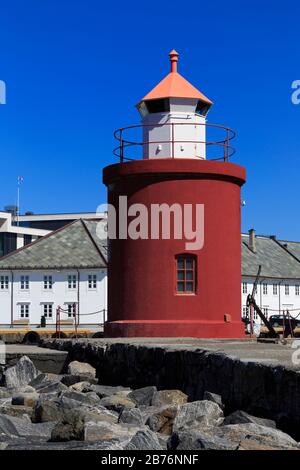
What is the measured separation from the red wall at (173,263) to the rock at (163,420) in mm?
7301

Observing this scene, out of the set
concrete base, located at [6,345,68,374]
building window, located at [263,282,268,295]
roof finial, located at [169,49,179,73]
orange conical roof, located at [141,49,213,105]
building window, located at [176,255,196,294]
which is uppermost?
roof finial, located at [169,49,179,73]

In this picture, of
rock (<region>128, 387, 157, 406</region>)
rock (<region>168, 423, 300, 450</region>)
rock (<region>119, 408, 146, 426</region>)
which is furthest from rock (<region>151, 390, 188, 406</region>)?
rock (<region>168, 423, 300, 450</region>)

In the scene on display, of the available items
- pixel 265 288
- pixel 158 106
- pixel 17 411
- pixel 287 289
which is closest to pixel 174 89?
pixel 158 106

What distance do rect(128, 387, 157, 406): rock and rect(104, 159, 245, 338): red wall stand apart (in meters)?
4.94

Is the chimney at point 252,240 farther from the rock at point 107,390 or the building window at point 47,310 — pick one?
the rock at point 107,390

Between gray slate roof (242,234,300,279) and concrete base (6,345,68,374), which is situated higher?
gray slate roof (242,234,300,279)

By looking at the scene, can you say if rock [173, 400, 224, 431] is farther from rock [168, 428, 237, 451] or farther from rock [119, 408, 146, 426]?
rock [168, 428, 237, 451]

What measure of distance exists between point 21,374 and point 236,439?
765cm

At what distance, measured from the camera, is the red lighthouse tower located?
727 inches

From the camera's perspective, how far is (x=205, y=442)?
8.66m

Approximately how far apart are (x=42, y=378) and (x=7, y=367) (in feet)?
5.22

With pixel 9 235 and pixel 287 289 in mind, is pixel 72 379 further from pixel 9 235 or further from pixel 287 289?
pixel 9 235

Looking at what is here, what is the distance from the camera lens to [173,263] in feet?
60.8
